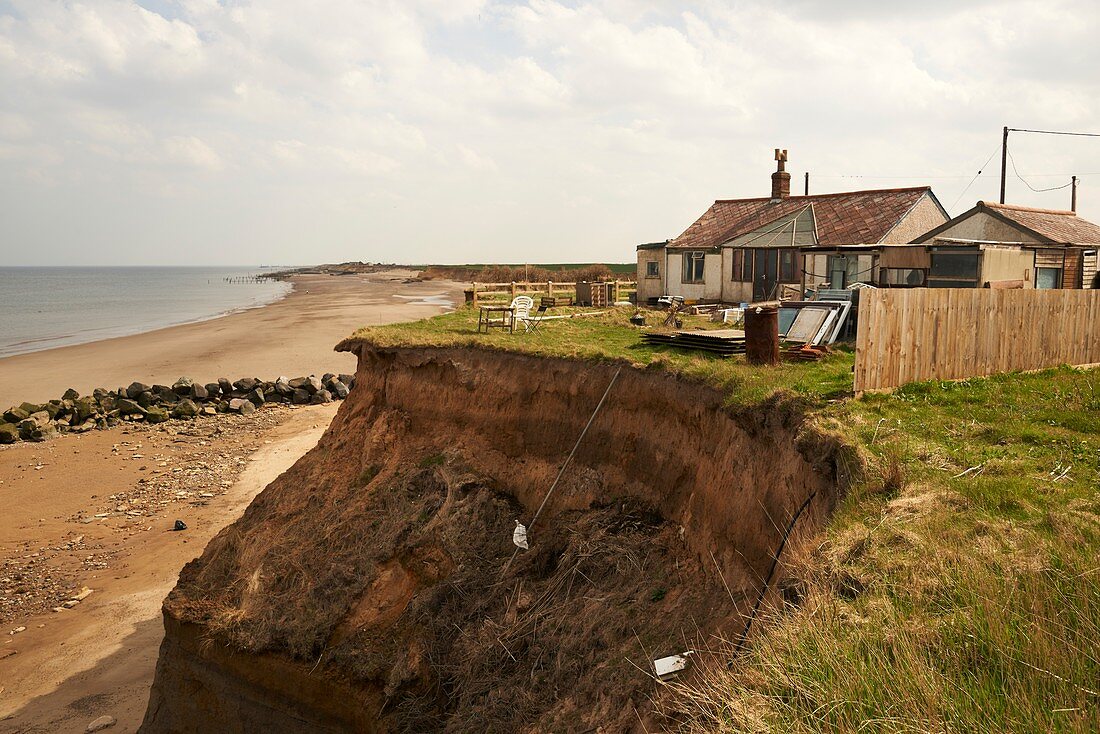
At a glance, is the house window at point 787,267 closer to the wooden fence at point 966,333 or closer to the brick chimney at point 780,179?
the brick chimney at point 780,179

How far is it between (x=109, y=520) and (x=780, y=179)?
25.9 meters

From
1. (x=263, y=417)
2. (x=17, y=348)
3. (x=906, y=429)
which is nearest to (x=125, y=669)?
(x=906, y=429)

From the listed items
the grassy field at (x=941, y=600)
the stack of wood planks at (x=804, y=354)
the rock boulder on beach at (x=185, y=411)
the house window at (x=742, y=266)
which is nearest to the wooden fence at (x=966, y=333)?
the grassy field at (x=941, y=600)

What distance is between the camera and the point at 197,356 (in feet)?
138

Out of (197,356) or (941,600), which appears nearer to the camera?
(941,600)

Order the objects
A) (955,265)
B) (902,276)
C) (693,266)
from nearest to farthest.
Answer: (955,265), (902,276), (693,266)

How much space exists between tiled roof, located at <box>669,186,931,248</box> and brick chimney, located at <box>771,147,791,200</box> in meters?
0.65

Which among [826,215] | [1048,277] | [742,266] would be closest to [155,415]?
[742,266]

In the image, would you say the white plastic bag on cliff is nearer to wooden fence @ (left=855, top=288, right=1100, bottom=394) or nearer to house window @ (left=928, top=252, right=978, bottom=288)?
wooden fence @ (left=855, top=288, right=1100, bottom=394)

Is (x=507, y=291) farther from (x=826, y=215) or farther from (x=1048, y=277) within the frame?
(x=1048, y=277)

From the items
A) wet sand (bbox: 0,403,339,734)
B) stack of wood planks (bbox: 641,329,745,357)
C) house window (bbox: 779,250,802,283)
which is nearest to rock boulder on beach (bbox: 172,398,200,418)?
wet sand (bbox: 0,403,339,734)

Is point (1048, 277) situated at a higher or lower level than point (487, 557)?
higher

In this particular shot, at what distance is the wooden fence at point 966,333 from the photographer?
404 inches

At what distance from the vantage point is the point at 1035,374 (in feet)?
39.9
